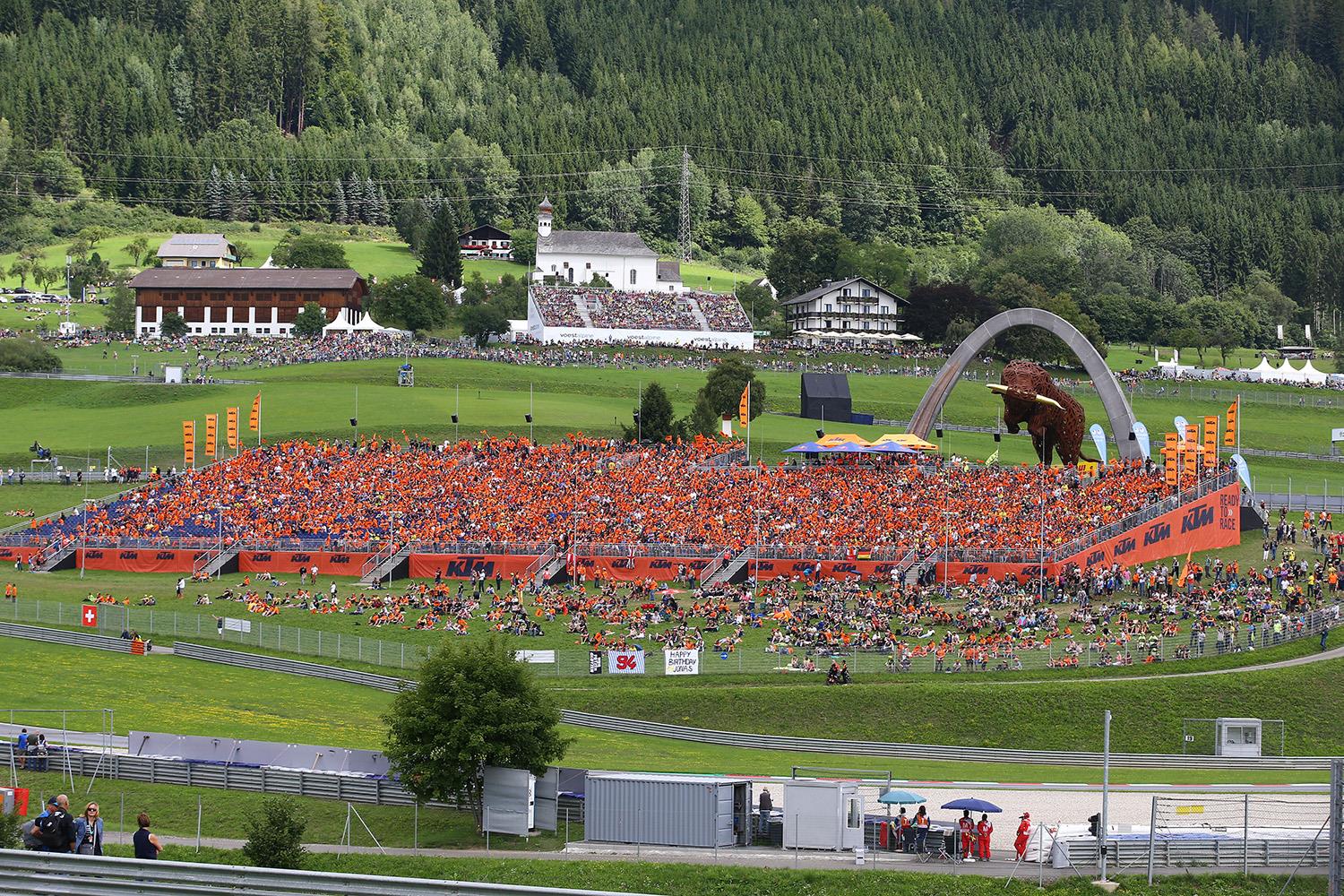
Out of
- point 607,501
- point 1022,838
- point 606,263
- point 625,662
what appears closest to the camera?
point 1022,838

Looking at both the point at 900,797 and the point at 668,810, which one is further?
the point at 900,797

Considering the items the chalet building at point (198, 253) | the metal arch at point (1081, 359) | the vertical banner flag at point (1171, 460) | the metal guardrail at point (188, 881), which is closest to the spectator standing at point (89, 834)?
the metal guardrail at point (188, 881)

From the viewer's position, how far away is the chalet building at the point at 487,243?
605ft

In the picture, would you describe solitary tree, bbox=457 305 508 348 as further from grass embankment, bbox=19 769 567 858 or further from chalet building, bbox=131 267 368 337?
grass embankment, bbox=19 769 567 858

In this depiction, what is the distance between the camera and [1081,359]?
259 feet

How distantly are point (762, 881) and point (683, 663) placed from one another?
21337 millimetres

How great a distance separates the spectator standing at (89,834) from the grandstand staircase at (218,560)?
41372mm

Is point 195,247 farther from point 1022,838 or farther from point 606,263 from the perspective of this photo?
point 1022,838

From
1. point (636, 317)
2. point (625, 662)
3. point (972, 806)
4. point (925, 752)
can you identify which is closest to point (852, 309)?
point (636, 317)

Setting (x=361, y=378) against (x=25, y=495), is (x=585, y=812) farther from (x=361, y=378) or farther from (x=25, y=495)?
(x=361, y=378)

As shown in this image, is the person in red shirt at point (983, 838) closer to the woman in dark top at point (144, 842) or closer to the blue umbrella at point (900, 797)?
the blue umbrella at point (900, 797)

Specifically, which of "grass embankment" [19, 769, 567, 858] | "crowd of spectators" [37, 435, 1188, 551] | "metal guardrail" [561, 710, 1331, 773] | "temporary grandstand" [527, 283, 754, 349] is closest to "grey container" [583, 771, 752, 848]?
"grass embankment" [19, 769, 567, 858]

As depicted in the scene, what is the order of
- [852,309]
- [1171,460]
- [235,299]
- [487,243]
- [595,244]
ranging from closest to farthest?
1. [1171,460]
2. [235,299]
3. [852,309]
4. [595,244]
5. [487,243]

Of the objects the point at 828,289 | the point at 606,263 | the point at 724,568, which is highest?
the point at 606,263
